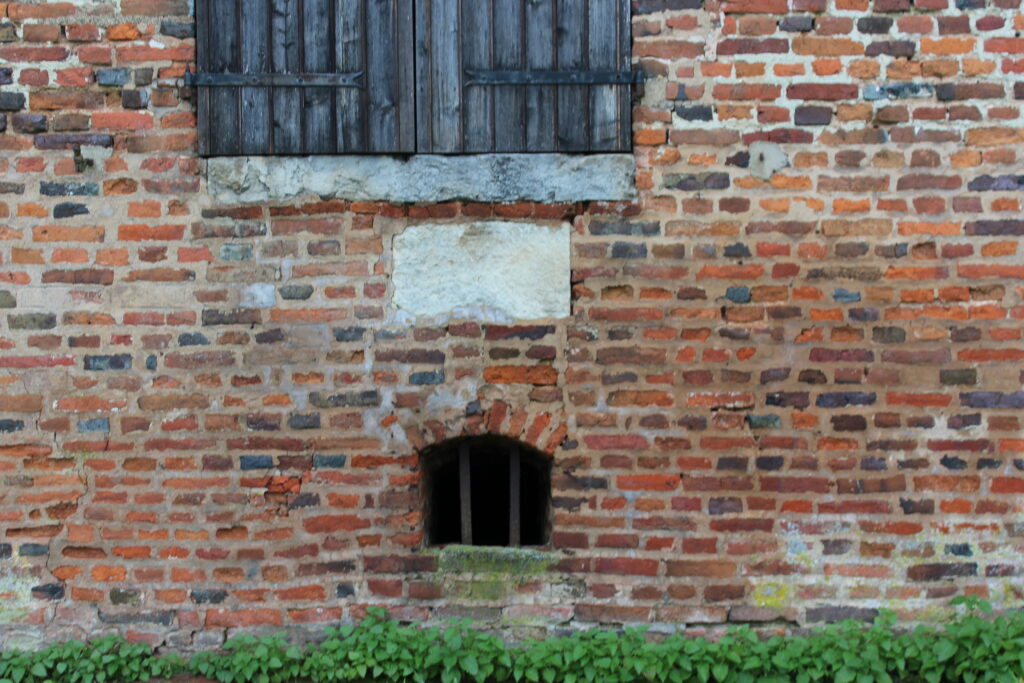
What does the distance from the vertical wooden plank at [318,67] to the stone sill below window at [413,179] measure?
0.28 ft

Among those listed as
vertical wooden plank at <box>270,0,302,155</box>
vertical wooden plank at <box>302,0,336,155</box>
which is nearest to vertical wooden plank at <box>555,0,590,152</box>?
vertical wooden plank at <box>302,0,336,155</box>

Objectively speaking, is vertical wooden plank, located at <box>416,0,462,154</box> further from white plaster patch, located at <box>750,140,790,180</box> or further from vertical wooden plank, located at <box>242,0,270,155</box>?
white plaster patch, located at <box>750,140,790,180</box>

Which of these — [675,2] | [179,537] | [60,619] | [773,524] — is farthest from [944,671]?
[60,619]

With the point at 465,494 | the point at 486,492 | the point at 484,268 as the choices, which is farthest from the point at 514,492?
the point at 484,268

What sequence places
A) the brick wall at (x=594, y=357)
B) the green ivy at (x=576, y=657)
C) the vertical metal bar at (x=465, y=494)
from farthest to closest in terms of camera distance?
1. the vertical metal bar at (x=465, y=494)
2. the brick wall at (x=594, y=357)
3. the green ivy at (x=576, y=657)

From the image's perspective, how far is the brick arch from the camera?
3.42 meters

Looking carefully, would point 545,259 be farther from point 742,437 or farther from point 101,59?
point 101,59

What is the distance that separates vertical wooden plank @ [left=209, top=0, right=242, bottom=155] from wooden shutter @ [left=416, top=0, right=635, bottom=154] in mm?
771

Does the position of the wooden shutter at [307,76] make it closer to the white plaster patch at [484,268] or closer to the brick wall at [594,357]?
the brick wall at [594,357]

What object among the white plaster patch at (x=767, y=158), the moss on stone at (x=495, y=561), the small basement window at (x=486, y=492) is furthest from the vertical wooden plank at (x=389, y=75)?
the moss on stone at (x=495, y=561)

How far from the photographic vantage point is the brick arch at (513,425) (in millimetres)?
3418

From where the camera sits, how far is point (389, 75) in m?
3.43

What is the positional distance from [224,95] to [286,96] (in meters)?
0.26

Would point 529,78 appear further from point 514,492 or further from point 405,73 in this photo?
point 514,492
